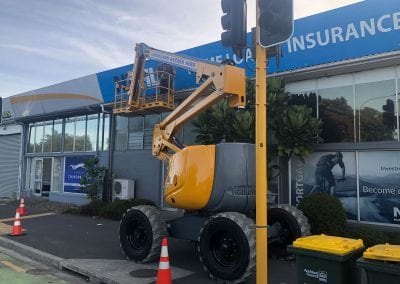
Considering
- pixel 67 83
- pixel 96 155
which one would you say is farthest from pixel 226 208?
pixel 67 83

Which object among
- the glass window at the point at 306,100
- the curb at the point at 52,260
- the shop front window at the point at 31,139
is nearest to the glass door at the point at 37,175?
the shop front window at the point at 31,139

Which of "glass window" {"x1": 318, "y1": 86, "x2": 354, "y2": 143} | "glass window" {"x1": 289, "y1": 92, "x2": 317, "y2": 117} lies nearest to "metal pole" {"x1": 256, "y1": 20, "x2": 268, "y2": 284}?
"glass window" {"x1": 318, "y1": 86, "x2": 354, "y2": 143}

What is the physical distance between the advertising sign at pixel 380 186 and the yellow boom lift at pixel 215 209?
3.14 m

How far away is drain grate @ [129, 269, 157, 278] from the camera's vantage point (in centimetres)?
744

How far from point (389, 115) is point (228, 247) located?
6.19 meters

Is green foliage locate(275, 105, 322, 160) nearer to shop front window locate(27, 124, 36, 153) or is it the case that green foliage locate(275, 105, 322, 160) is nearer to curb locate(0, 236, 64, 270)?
curb locate(0, 236, 64, 270)

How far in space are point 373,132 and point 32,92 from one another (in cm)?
1921

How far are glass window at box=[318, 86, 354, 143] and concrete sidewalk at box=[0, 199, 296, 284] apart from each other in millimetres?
4456

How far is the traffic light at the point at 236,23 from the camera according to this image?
5210 mm

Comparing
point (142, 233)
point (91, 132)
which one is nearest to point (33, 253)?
point (142, 233)

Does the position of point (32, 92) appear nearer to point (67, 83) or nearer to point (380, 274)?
point (67, 83)

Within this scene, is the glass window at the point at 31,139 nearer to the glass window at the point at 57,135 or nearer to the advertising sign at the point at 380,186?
the glass window at the point at 57,135

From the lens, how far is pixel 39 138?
79.0 feet

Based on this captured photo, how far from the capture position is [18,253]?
988 cm
